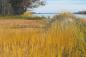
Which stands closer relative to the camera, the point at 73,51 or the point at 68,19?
the point at 73,51

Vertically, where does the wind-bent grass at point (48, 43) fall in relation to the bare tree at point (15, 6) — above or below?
above

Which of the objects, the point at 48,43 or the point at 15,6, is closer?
the point at 48,43

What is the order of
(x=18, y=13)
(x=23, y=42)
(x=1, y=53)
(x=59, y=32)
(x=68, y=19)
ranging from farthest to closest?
(x=18, y=13)
(x=68, y=19)
(x=59, y=32)
(x=23, y=42)
(x=1, y=53)

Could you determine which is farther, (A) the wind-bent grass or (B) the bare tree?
(B) the bare tree

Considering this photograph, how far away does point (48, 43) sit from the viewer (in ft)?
31.3

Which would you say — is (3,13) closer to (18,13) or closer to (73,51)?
(18,13)

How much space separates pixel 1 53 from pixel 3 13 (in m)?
17.9

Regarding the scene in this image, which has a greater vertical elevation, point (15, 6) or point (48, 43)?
point (48, 43)

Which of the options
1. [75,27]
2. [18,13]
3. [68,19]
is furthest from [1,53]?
[18,13]

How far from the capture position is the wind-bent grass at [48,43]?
29.3ft

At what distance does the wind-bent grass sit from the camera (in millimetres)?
8930

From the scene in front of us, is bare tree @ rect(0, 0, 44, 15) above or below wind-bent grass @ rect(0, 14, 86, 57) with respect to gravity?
below

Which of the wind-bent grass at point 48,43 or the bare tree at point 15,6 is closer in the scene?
the wind-bent grass at point 48,43

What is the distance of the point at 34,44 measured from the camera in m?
9.34
